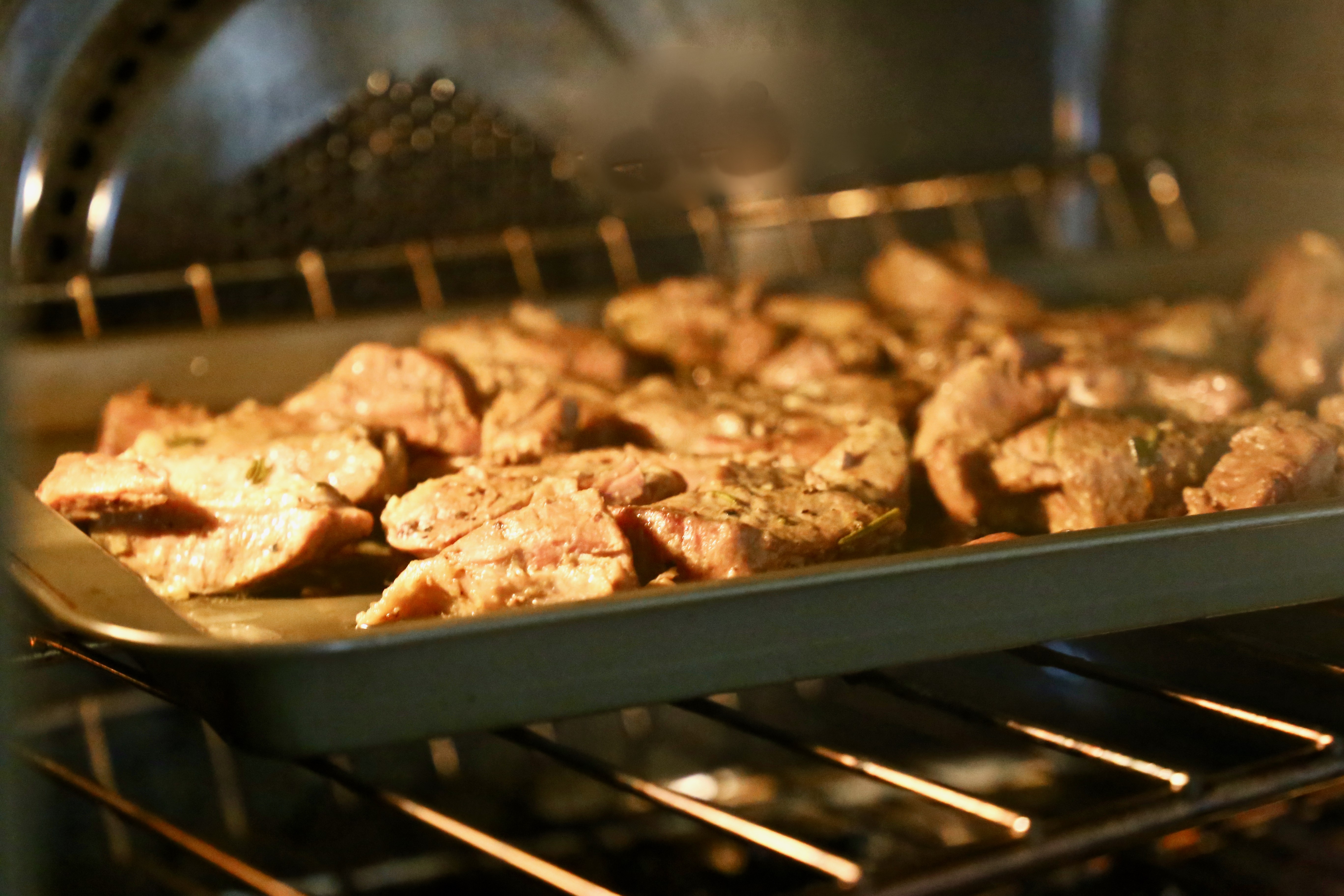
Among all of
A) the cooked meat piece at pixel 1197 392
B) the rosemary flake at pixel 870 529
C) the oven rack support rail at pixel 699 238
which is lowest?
the rosemary flake at pixel 870 529

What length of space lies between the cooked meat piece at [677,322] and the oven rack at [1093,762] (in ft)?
1.80

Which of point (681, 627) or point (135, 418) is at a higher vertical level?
point (135, 418)

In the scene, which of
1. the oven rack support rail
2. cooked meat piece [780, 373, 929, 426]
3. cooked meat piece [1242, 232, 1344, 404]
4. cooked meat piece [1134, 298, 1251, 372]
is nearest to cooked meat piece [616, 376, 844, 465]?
cooked meat piece [780, 373, 929, 426]

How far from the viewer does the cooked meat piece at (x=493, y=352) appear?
155cm

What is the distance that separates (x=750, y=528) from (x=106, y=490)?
1.91 ft

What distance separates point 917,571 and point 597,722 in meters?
1.28

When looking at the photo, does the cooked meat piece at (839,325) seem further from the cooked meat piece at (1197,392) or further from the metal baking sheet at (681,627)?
the metal baking sheet at (681,627)

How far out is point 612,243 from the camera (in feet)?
6.68

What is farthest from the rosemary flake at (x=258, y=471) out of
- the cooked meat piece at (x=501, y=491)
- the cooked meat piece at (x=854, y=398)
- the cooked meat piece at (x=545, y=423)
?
the cooked meat piece at (x=854, y=398)

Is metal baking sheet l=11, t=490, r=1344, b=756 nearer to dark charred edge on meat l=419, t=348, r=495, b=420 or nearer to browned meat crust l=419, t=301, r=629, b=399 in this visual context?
dark charred edge on meat l=419, t=348, r=495, b=420

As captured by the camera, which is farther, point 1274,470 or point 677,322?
point 677,322

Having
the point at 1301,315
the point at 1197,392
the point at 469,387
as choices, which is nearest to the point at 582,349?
the point at 469,387

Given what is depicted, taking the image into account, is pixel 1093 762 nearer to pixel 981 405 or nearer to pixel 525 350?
pixel 981 405

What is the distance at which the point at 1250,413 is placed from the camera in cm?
141
